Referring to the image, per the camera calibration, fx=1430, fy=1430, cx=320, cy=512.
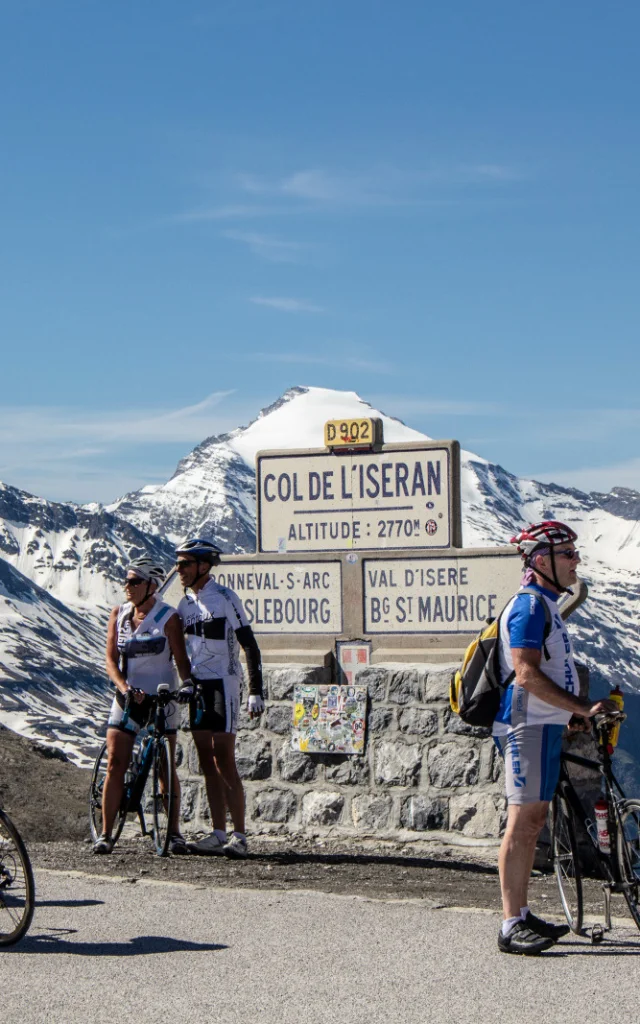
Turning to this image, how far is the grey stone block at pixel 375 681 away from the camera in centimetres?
1030

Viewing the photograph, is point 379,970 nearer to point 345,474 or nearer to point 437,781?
point 437,781

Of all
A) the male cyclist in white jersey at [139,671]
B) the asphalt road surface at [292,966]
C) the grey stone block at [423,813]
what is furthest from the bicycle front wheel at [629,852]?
the grey stone block at [423,813]

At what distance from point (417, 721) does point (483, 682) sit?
159 inches

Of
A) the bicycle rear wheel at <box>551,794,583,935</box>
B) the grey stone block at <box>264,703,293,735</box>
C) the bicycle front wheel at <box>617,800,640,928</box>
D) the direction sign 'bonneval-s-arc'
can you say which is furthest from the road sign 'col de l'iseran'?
the bicycle front wheel at <box>617,800,640,928</box>

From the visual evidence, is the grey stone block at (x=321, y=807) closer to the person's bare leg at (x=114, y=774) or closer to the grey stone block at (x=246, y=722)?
the grey stone block at (x=246, y=722)

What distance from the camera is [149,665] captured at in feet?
30.2

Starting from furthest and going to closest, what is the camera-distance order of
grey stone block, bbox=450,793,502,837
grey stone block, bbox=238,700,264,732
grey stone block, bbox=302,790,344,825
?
grey stone block, bbox=238,700,264,732 → grey stone block, bbox=302,790,344,825 → grey stone block, bbox=450,793,502,837

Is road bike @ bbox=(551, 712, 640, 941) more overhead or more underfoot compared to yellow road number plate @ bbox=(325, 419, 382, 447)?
more underfoot

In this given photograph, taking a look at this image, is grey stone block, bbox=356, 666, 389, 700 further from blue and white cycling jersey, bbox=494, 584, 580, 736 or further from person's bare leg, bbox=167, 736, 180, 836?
blue and white cycling jersey, bbox=494, 584, 580, 736

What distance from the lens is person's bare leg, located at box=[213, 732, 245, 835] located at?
912 cm

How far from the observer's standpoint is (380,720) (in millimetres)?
10273

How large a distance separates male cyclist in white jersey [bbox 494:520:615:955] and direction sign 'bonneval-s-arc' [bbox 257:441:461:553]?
14.0 feet

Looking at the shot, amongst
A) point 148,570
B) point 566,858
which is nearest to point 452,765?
point 148,570

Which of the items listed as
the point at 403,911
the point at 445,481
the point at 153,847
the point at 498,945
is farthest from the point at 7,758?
the point at 498,945
